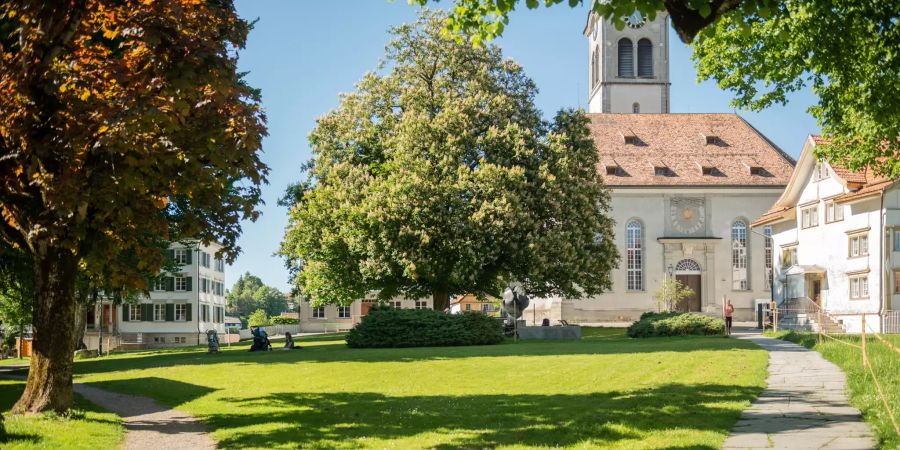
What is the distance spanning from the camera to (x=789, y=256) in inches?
2233

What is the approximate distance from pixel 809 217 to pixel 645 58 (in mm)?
36694

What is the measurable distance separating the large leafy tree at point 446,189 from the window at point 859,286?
45.2ft

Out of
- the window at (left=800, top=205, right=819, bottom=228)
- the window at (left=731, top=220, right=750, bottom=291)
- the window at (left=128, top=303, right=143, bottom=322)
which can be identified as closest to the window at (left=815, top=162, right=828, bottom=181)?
the window at (left=800, top=205, right=819, bottom=228)

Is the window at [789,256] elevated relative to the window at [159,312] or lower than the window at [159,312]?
elevated

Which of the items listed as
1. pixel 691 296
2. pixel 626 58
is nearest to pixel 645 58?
pixel 626 58

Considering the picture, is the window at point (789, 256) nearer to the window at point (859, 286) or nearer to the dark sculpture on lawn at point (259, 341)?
the window at point (859, 286)

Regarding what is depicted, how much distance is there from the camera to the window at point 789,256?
5600cm

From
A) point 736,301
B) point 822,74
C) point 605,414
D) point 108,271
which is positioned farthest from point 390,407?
point 736,301

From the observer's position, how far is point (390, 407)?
16.5m

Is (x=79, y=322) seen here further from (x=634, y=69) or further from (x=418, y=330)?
(x=634, y=69)

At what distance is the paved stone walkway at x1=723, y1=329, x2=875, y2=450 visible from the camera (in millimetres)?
10922

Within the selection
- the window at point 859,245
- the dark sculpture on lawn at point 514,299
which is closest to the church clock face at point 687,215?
the window at point 859,245

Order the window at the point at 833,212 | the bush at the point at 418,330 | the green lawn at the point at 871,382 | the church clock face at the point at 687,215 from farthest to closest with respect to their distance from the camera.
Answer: the church clock face at the point at 687,215
the window at the point at 833,212
the bush at the point at 418,330
the green lawn at the point at 871,382

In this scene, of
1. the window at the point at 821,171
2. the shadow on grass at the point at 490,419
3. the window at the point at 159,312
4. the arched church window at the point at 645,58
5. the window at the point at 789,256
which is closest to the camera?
the shadow on grass at the point at 490,419
